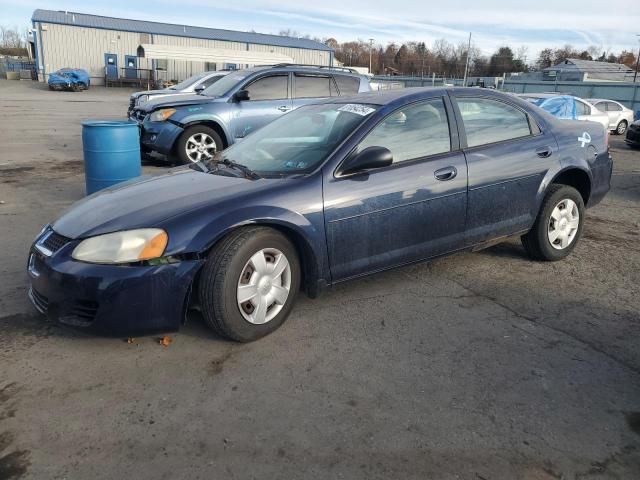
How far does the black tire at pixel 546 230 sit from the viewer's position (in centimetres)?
469

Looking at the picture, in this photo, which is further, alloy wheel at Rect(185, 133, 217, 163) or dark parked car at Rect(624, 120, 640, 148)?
dark parked car at Rect(624, 120, 640, 148)

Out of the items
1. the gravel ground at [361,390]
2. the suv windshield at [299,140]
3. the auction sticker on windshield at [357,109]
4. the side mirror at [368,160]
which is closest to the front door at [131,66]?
the suv windshield at [299,140]

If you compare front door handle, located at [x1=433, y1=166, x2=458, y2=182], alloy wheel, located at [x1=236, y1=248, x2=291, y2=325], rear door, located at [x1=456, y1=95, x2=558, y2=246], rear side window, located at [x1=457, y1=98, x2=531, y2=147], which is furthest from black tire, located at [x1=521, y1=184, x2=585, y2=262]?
alloy wheel, located at [x1=236, y1=248, x2=291, y2=325]

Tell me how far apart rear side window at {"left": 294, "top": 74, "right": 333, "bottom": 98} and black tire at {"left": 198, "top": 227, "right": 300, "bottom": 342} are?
22.5ft

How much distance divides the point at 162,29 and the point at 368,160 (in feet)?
187

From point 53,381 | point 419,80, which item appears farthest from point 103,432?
point 419,80

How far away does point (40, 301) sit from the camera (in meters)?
3.26

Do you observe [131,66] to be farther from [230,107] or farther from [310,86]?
[230,107]

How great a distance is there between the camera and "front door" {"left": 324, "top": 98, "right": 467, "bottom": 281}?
11.8 ft

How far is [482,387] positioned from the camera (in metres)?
2.94

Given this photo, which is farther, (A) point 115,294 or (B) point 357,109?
(B) point 357,109

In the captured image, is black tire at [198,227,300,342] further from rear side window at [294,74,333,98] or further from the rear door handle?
rear side window at [294,74,333,98]

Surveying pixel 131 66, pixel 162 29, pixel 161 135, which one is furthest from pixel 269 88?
pixel 162 29

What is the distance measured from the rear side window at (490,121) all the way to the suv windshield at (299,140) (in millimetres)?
848
